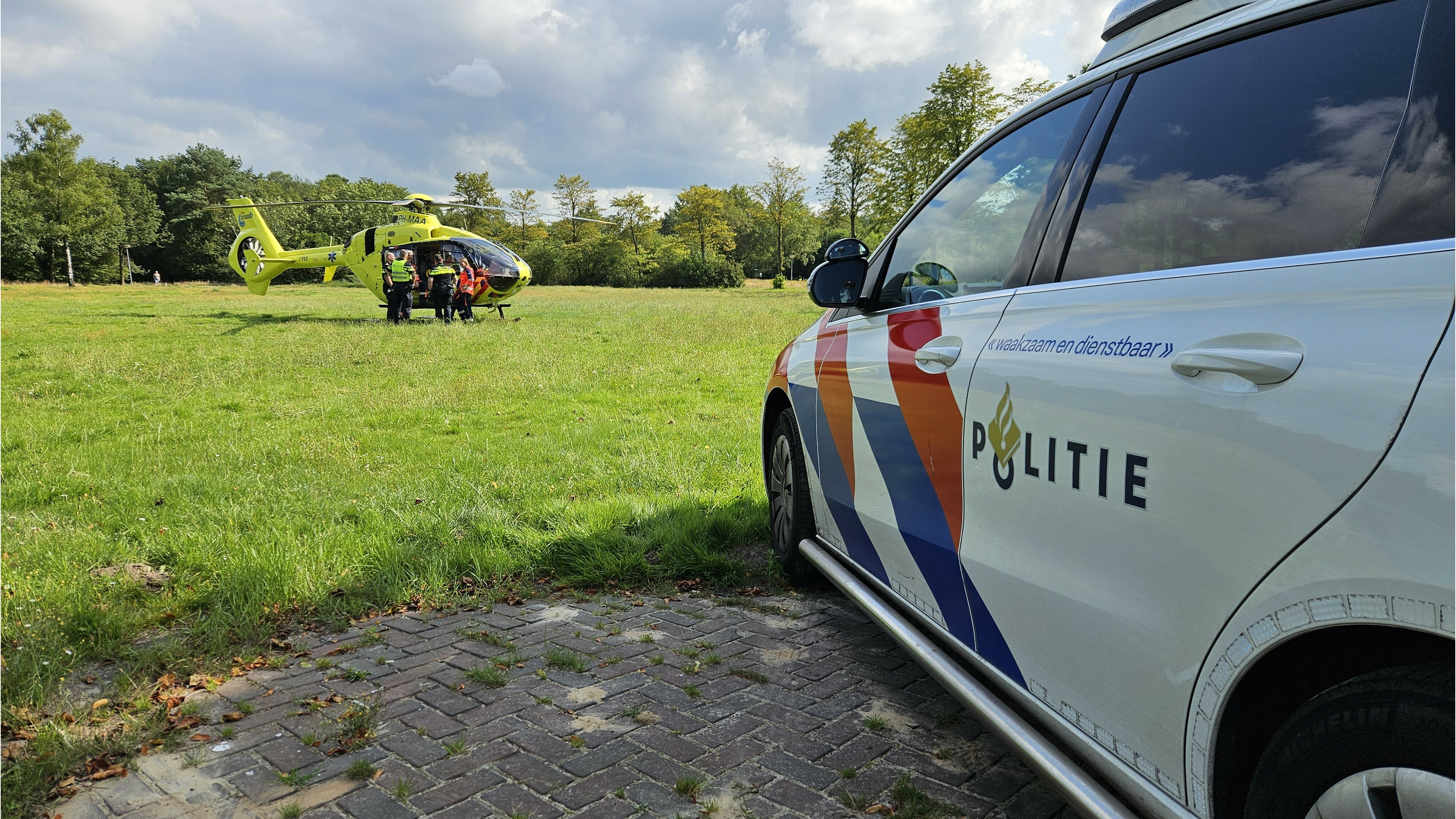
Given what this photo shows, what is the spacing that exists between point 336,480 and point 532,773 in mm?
4753

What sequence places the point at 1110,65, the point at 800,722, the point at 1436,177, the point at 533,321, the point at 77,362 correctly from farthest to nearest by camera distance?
the point at 533,321 < the point at 77,362 < the point at 800,722 < the point at 1110,65 < the point at 1436,177

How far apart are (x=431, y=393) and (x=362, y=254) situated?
49.5 feet

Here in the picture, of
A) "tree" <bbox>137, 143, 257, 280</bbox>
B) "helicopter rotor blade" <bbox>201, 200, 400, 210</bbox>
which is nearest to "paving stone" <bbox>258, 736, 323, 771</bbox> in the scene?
"helicopter rotor blade" <bbox>201, 200, 400, 210</bbox>

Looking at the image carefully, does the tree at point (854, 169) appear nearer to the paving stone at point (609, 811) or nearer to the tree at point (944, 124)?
the tree at point (944, 124)

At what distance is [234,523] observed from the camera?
514 cm

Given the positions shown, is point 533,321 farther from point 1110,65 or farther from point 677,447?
point 1110,65

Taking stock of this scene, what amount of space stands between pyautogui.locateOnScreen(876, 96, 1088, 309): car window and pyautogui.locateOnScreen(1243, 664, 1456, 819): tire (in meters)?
1.37

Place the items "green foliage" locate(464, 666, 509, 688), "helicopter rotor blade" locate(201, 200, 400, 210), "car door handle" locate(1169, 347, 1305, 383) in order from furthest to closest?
1. "helicopter rotor blade" locate(201, 200, 400, 210)
2. "green foliage" locate(464, 666, 509, 688)
3. "car door handle" locate(1169, 347, 1305, 383)

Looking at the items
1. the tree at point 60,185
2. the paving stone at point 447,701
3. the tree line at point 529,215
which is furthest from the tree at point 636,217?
the paving stone at point 447,701

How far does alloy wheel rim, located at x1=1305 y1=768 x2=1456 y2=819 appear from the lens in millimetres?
1124

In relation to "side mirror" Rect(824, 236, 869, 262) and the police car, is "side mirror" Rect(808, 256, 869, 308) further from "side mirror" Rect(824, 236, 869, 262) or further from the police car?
the police car

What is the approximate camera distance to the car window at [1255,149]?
4.82ft

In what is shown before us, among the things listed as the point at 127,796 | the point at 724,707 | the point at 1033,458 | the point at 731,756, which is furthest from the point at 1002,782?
the point at 127,796

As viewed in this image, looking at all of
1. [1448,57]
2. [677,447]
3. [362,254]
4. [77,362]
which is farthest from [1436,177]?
[362,254]
